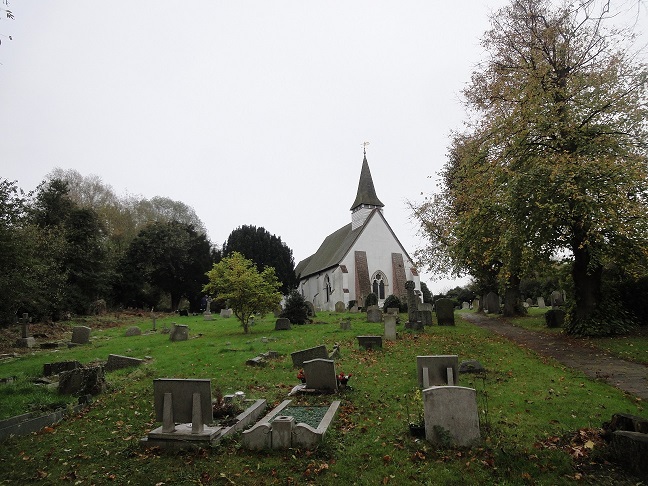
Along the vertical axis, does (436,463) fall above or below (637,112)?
below

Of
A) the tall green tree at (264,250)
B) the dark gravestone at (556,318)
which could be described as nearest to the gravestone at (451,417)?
the dark gravestone at (556,318)

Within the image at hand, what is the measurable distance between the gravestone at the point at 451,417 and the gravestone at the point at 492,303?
86.2ft

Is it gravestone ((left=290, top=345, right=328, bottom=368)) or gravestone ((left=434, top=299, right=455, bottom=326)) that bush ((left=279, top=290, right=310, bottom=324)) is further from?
gravestone ((left=290, top=345, right=328, bottom=368))

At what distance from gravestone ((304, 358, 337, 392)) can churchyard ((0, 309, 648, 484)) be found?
Result: 0.23m

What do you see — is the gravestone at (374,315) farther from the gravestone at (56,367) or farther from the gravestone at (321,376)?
the gravestone at (56,367)

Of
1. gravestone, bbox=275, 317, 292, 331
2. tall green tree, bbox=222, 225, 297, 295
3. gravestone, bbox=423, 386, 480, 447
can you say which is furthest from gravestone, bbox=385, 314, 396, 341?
tall green tree, bbox=222, 225, 297, 295

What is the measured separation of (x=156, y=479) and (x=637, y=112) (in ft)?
53.6

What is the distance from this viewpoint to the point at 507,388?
29.0 feet

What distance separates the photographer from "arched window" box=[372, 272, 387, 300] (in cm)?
4359

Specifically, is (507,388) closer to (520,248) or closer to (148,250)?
(520,248)

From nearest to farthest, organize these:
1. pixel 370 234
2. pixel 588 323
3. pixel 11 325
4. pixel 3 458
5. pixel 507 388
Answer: pixel 3 458 → pixel 507 388 → pixel 588 323 → pixel 11 325 → pixel 370 234

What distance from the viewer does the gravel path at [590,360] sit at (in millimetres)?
9289

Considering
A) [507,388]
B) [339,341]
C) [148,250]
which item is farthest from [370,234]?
[507,388]

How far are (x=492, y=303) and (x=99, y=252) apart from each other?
30395mm
